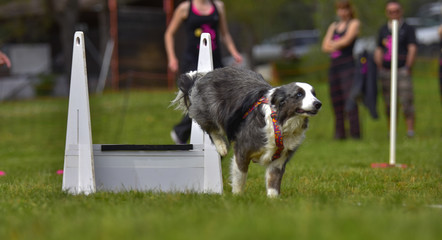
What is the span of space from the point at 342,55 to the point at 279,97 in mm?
6655

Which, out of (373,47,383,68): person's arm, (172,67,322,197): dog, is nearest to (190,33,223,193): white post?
(172,67,322,197): dog

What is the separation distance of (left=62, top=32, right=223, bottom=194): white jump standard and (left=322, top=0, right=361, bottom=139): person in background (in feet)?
19.9

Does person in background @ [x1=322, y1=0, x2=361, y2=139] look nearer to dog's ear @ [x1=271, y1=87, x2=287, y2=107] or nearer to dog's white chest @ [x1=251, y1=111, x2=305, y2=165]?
dog's white chest @ [x1=251, y1=111, x2=305, y2=165]

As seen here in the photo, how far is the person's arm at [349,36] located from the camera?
1082 centimetres

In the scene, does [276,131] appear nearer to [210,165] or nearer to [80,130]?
[210,165]

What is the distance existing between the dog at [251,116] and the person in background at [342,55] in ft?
18.7

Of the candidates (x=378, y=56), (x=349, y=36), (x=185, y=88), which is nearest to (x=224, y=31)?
(x=185, y=88)

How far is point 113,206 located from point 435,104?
15120 millimetres

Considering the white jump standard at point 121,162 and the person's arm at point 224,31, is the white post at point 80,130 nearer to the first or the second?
the white jump standard at point 121,162

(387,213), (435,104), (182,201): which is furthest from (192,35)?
(435,104)

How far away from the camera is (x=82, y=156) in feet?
16.6

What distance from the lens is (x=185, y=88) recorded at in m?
5.90

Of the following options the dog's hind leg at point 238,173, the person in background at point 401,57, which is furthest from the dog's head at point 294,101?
the person in background at point 401,57

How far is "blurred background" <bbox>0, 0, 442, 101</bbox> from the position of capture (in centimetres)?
2303
